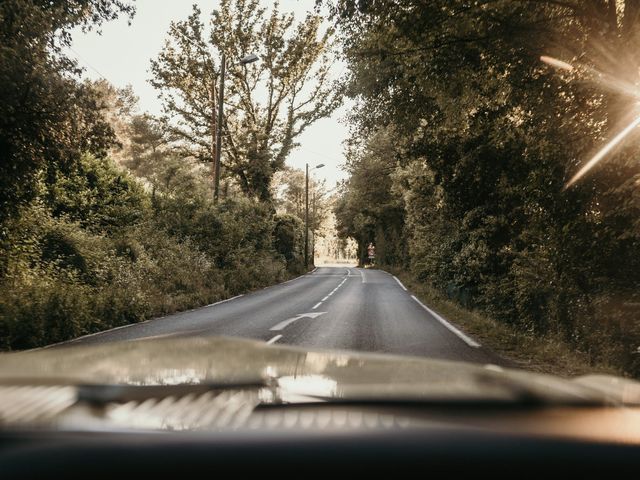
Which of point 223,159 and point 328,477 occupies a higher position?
point 223,159

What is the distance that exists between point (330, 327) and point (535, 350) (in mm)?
4660

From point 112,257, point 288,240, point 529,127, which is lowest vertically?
point 112,257

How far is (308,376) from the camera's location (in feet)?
6.07

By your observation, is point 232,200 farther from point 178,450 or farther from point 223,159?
point 178,450

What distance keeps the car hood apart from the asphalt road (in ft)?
19.5

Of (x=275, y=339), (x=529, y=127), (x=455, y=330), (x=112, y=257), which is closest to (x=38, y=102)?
(x=275, y=339)

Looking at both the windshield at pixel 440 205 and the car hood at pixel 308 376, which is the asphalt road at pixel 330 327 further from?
the car hood at pixel 308 376

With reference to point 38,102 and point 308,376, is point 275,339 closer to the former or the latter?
point 38,102

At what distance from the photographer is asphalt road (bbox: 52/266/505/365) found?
934 cm

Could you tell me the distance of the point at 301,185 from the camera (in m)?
95.1

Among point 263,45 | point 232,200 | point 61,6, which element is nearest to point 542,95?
point 61,6

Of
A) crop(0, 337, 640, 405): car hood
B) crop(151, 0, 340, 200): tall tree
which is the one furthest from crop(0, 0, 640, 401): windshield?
crop(151, 0, 340, 200): tall tree

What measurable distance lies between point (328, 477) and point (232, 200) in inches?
1065

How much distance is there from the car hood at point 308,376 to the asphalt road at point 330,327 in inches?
234
